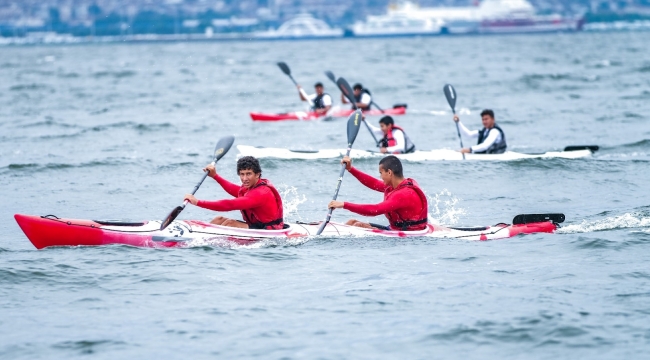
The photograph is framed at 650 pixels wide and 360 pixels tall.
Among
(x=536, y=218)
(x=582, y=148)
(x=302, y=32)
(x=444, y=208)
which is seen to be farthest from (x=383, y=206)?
(x=302, y=32)

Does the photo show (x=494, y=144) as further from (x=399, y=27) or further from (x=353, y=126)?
(x=399, y=27)

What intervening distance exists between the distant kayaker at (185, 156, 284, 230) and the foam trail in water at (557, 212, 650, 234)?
12.5 feet

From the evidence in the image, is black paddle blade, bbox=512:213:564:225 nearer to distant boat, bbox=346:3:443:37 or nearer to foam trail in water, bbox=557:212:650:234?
foam trail in water, bbox=557:212:650:234

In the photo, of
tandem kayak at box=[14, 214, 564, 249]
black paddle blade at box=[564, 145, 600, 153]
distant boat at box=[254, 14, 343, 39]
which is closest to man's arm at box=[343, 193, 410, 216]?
tandem kayak at box=[14, 214, 564, 249]

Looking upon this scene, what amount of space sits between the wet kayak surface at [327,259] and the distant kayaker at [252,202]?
0.30 m

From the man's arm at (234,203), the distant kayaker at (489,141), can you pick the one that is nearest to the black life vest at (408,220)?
the man's arm at (234,203)

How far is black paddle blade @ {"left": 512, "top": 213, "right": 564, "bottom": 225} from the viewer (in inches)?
508

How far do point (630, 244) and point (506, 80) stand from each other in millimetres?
35218

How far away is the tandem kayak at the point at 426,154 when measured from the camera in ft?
62.7

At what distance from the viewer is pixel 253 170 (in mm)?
11820

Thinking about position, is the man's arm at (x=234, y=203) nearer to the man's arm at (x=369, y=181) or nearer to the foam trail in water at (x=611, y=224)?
the man's arm at (x=369, y=181)

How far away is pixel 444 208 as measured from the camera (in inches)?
647

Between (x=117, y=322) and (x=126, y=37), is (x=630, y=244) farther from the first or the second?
(x=126, y=37)

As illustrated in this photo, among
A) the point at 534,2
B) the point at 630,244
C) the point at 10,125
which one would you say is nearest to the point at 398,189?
the point at 630,244
